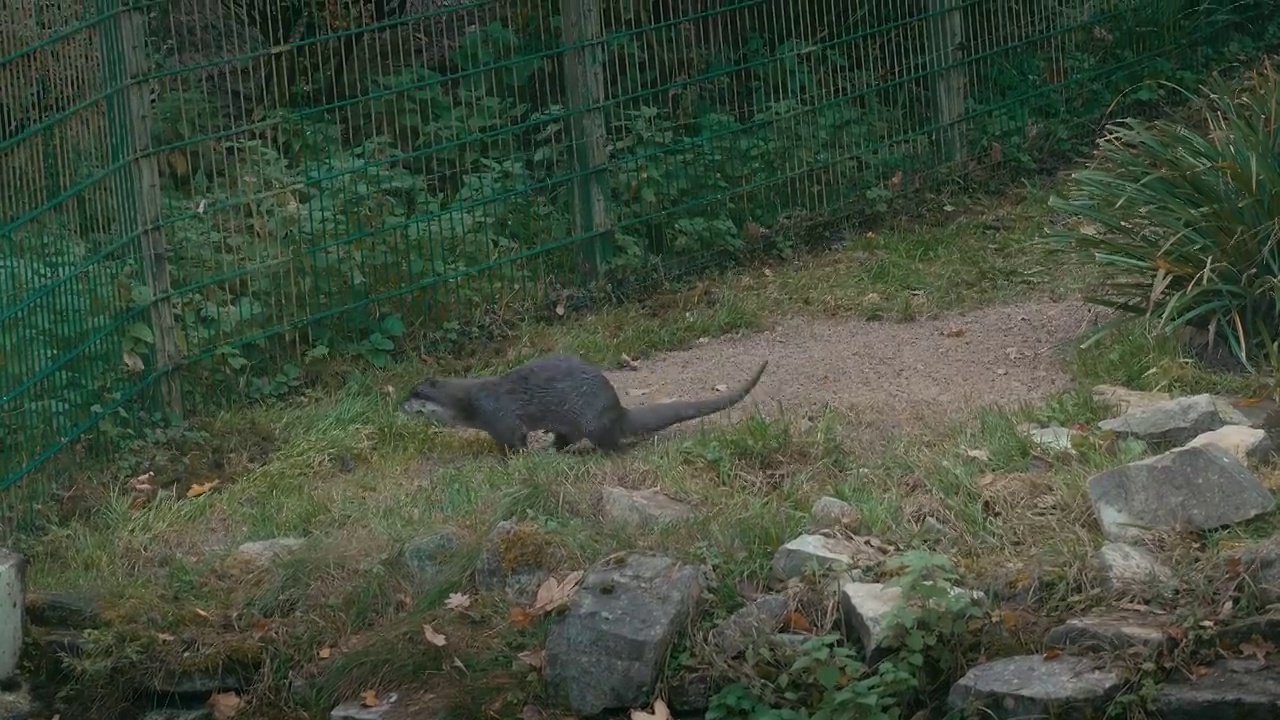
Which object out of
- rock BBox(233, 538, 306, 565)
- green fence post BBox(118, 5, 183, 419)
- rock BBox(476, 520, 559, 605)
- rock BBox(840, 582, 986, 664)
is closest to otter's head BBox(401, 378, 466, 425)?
green fence post BBox(118, 5, 183, 419)

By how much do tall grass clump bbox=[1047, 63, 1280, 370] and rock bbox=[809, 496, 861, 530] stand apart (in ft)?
5.98

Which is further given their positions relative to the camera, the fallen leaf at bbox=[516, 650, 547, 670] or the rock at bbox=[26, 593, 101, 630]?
the rock at bbox=[26, 593, 101, 630]

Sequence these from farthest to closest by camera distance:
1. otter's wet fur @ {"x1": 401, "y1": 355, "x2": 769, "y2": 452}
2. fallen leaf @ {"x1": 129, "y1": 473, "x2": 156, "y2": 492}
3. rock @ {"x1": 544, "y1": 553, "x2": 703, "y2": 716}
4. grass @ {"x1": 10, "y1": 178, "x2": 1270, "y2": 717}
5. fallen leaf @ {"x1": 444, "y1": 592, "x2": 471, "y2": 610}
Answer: otter's wet fur @ {"x1": 401, "y1": 355, "x2": 769, "y2": 452}
fallen leaf @ {"x1": 129, "y1": 473, "x2": 156, "y2": 492}
fallen leaf @ {"x1": 444, "y1": 592, "x2": 471, "y2": 610}
grass @ {"x1": 10, "y1": 178, "x2": 1270, "y2": 717}
rock @ {"x1": 544, "y1": 553, "x2": 703, "y2": 716}

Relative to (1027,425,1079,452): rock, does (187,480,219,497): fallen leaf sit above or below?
below

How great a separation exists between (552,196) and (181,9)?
6.65ft

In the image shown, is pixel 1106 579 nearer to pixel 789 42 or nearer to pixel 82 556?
pixel 82 556

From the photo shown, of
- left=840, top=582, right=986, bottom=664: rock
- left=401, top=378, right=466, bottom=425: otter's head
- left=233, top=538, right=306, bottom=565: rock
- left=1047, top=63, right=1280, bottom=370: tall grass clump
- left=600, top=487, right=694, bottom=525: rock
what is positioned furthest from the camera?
left=401, top=378, right=466, bottom=425: otter's head

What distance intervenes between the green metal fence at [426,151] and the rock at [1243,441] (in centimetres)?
375

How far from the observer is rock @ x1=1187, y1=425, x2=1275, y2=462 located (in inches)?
224

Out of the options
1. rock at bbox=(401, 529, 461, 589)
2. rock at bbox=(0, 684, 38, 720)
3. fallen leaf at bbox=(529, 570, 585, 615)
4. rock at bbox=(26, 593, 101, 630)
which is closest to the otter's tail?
rock at bbox=(401, 529, 461, 589)

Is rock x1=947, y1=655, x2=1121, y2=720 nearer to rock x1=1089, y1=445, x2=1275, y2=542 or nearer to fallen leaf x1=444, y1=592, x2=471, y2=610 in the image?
rock x1=1089, y1=445, x2=1275, y2=542

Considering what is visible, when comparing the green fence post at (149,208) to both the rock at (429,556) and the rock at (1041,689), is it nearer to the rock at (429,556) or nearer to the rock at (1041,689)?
the rock at (429,556)

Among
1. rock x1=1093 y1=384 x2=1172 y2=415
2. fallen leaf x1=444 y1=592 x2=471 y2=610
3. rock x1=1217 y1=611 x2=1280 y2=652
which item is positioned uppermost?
rock x1=1093 y1=384 x2=1172 y2=415

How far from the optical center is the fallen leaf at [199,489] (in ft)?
22.0
